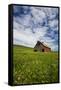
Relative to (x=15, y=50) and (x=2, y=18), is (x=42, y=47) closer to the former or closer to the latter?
(x=15, y=50)

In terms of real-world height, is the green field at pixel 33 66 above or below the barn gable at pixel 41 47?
below

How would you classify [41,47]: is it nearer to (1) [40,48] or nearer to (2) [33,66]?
(1) [40,48]

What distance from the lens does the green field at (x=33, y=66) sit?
2.49 m

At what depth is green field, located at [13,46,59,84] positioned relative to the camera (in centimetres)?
249

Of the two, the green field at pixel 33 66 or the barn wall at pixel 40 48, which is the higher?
the barn wall at pixel 40 48

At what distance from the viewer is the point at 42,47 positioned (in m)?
2.59

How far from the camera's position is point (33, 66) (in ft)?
8.38

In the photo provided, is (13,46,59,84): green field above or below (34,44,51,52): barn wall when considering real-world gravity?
below

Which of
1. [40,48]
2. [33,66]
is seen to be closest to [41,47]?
[40,48]

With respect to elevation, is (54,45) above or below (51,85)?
above

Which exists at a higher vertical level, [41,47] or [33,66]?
[41,47]

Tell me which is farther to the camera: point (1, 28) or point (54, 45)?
point (54, 45)
